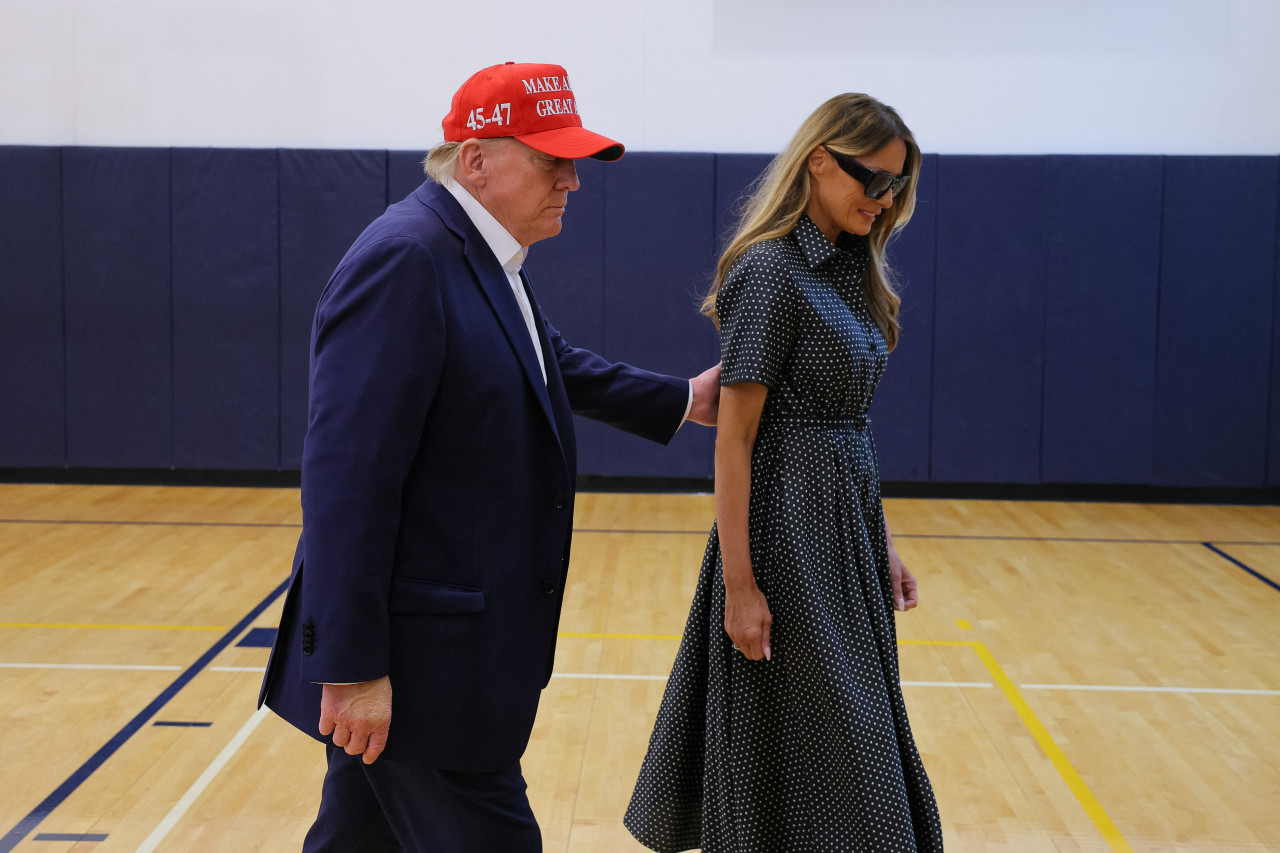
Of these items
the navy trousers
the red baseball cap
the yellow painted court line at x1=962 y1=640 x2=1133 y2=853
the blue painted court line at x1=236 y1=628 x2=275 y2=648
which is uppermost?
the red baseball cap

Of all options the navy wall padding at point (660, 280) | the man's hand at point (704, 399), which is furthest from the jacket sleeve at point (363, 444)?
the navy wall padding at point (660, 280)

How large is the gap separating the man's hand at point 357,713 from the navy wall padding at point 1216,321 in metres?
6.61

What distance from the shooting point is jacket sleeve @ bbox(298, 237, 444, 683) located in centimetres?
145

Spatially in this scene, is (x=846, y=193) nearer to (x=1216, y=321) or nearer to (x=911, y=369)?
(x=911, y=369)

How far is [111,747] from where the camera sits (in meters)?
3.18

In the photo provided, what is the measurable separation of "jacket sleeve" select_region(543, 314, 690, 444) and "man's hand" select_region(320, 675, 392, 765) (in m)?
0.80

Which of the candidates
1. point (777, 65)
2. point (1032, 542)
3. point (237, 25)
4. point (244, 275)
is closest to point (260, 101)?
point (237, 25)

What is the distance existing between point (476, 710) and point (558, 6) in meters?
6.35

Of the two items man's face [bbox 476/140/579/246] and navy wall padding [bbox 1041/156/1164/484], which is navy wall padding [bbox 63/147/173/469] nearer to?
navy wall padding [bbox 1041/156/1164/484]

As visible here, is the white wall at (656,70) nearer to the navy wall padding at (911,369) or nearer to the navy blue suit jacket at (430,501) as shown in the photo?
the navy wall padding at (911,369)

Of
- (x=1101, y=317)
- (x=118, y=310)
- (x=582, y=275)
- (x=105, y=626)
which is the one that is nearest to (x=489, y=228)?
(x=105, y=626)

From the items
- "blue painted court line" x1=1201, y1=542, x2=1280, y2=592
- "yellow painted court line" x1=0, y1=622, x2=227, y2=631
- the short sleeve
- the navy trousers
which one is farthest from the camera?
"blue painted court line" x1=1201, y1=542, x2=1280, y2=592

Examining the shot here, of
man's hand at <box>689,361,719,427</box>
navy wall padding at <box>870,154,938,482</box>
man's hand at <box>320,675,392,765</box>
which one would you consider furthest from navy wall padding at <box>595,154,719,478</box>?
man's hand at <box>320,675,392,765</box>

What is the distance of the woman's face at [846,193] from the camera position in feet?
6.12
